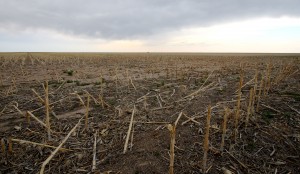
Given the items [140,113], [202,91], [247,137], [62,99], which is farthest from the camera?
[202,91]

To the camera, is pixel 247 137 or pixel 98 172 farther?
pixel 247 137

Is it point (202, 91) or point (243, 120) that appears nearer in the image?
point (243, 120)

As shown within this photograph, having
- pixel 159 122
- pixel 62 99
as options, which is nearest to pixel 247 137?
pixel 159 122

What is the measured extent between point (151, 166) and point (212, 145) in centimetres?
124

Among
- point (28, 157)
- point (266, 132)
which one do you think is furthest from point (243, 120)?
point (28, 157)

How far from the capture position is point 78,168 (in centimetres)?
367

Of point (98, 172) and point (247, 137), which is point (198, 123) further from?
point (98, 172)

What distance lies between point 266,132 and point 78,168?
368 centimetres

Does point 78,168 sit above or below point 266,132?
below

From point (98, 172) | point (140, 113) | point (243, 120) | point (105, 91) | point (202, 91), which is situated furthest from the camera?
point (105, 91)

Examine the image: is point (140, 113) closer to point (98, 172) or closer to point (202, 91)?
point (98, 172)

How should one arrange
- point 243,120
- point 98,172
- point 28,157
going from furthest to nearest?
1. point 243,120
2. point 28,157
3. point 98,172

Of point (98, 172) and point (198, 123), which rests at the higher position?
point (198, 123)

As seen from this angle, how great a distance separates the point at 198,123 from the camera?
4898 mm
